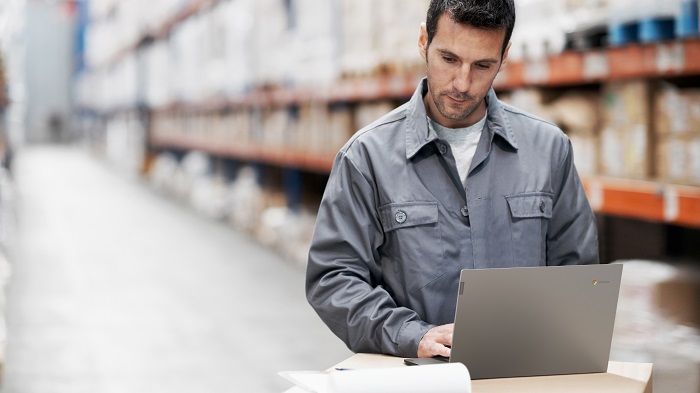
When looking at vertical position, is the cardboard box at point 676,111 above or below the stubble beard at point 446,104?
below

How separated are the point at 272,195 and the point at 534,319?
6.95 meters

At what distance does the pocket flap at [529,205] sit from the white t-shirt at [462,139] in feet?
0.37

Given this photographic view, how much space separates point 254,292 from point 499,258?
4.23 m

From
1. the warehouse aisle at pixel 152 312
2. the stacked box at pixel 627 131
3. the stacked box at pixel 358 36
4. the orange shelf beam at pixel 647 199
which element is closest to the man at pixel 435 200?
the orange shelf beam at pixel 647 199

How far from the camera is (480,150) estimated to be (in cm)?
179

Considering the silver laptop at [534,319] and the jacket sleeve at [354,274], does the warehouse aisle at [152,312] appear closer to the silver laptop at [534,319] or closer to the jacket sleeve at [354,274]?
the jacket sleeve at [354,274]

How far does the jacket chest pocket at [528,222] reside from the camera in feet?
5.92

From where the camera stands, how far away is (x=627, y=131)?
3123 mm

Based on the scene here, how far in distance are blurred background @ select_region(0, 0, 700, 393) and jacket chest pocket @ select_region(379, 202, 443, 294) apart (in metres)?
1.17

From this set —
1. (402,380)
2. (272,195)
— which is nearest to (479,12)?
(402,380)

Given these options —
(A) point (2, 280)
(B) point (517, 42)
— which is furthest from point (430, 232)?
(A) point (2, 280)

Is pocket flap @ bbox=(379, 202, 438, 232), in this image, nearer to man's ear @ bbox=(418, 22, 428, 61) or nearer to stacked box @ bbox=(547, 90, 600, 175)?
man's ear @ bbox=(418, 22, 428, 61)

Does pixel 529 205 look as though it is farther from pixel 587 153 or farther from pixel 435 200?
pixel 587 153

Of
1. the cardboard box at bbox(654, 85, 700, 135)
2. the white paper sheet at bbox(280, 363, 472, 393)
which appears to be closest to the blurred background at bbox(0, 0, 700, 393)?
the cardboard box at bbox(654, 85, 700, 135)
